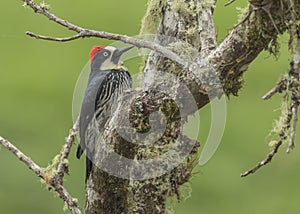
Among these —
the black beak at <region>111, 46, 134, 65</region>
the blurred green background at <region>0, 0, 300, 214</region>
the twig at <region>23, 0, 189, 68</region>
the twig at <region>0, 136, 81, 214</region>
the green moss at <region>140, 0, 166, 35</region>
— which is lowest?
the twig at <region>0, 136, 81, 214</region>

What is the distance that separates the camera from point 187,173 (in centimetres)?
343

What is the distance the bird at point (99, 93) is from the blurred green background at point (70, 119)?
188 centimetres

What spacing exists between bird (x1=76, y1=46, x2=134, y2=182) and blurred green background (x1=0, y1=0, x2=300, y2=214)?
6.18 feet

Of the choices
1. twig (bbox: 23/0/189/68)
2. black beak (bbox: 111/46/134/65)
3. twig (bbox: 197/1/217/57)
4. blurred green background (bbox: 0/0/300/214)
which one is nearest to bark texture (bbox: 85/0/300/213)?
twig (bbox: 197/1/217/57)

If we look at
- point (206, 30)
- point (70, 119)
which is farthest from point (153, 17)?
point (70, 119)

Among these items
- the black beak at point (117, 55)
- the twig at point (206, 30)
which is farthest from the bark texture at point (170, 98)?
the black beak at point (117, 55)

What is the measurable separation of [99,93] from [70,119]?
377 centimetres

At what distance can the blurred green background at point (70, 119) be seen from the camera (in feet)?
23.3

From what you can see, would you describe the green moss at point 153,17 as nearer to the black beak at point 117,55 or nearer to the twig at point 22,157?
the black beak at point 117,55

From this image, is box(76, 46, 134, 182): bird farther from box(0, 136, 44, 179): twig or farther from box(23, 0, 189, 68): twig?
box(23, 0, 189, 68): twig

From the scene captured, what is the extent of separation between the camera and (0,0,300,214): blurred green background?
7094 millimetres

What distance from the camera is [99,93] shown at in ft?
13.8

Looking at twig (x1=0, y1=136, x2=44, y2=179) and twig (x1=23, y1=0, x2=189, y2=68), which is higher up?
twig (x1=23, y1=0, x2=189, y2=68)

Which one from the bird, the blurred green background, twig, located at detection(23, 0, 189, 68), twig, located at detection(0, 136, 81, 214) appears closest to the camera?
twig, located at detection(23, 0, 189, 68)
